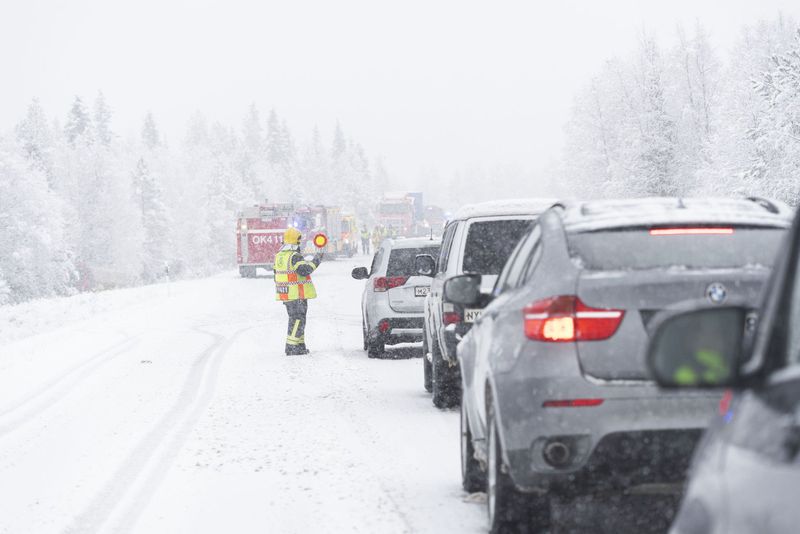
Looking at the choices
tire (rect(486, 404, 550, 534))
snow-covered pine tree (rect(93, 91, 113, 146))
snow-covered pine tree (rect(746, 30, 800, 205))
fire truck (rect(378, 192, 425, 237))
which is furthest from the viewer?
snow-covered pine tree (rect(93, 91, 113, 146))

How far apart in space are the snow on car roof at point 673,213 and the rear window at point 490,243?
3985mm

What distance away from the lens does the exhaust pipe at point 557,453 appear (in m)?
4.74

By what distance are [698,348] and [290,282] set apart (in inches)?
572

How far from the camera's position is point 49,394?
41.2 ft

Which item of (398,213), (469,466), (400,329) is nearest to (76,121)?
(398,213)

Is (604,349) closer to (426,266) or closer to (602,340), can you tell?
(602,340)

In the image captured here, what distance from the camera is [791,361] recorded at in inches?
88.0

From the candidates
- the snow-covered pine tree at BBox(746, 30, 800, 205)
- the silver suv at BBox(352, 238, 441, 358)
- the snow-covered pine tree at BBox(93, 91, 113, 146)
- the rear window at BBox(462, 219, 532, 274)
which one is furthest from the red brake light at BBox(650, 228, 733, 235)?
the snow-covered pine tree at BBox(93, 91, 113, 146)

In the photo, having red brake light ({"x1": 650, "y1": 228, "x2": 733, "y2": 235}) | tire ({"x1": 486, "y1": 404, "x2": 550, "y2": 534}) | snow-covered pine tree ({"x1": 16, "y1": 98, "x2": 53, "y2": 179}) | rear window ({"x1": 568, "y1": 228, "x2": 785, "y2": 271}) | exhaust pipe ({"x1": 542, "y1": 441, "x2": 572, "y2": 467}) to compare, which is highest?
snow-covered pine tree ({"x1": 16, "y1": 98, "x2": 53, "y2": 179})

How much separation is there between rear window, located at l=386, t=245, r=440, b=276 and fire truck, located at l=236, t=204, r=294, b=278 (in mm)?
29223

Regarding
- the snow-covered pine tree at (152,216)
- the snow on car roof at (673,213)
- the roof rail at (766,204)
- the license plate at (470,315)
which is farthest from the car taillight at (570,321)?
the snow-covered pine tree at (152,216)

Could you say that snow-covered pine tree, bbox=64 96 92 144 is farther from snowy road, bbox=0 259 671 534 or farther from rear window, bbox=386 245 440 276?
rear window, bbox=386 245 440 276

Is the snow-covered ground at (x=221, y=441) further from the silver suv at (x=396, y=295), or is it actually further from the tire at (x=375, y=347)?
the silver suv at (x=396, y=295)

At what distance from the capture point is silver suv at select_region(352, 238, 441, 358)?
15.6 metres
